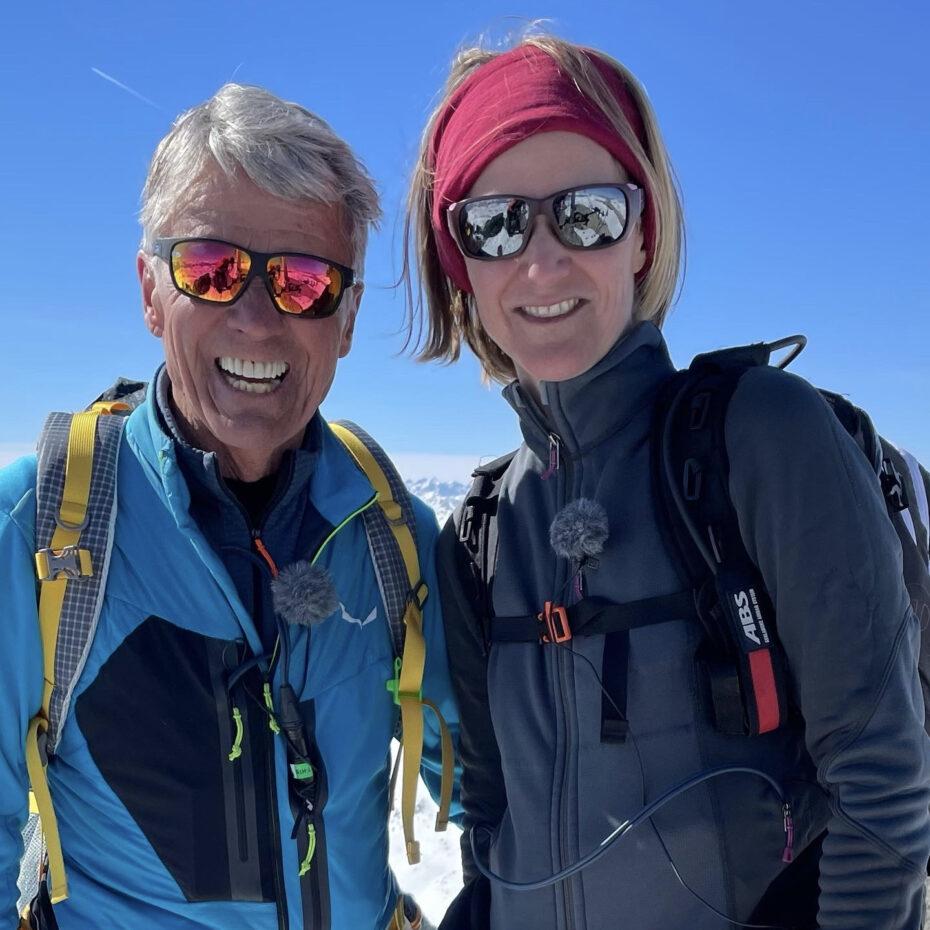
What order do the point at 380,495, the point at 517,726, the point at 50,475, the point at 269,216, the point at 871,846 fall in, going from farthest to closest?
the point at 380,495
the point at 269,216
the point at 50,475
the point at 517,726
the point at 871,846

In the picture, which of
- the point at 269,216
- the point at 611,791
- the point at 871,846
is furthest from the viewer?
the point at 269,216

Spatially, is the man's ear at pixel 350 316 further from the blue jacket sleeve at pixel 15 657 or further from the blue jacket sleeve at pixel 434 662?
the blue jacket sleeve at pixel 15 657

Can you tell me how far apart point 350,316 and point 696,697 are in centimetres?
190

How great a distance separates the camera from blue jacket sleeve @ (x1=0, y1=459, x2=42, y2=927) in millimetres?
2285

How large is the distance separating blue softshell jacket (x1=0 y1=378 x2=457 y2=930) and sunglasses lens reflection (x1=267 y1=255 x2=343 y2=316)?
63 centimetres

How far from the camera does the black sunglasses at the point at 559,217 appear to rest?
2.16 metres

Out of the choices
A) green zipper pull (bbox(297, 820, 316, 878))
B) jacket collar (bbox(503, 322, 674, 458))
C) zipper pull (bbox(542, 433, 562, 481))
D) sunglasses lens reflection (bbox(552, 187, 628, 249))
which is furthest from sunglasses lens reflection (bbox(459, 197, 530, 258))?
green zipper pull (bbox(297, 820, 316, 878))

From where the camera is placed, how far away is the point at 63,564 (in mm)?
2301

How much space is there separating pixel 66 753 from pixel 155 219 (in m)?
1.80

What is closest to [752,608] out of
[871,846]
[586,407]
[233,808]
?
[871,846]

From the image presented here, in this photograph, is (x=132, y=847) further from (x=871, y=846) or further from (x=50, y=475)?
(x=871, y=846)

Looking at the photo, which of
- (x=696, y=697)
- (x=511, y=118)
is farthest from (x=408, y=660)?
(x=511, y=118)

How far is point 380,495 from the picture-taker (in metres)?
2.94

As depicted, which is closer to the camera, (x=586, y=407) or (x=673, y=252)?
(x=586, y=407)
